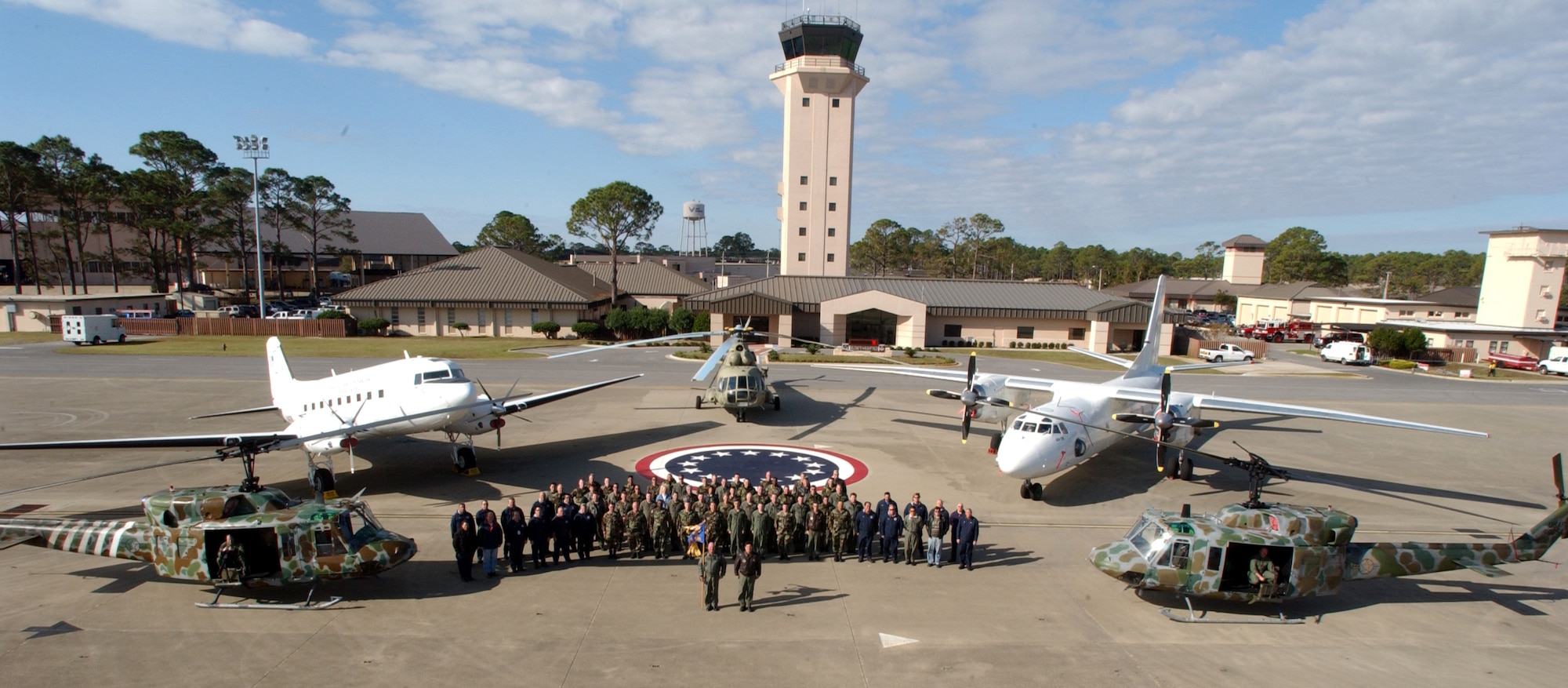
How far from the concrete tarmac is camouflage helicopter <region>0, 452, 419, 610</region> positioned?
692 millimetres

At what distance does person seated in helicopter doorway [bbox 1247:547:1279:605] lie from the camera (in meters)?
13.3

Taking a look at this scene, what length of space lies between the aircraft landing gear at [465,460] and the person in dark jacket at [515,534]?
7.84m

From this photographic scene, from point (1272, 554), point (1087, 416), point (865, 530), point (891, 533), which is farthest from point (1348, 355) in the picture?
point (865, 530)

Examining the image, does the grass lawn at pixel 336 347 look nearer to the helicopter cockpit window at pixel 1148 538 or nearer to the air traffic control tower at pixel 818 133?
the air traffic control tower at pixel 818 133

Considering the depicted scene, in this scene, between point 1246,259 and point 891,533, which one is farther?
point 1246,259

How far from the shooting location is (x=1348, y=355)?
197 ft

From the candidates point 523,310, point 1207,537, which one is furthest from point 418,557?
point 523,310

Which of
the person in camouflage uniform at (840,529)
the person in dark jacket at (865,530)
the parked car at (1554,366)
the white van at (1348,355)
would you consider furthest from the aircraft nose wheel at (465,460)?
the parked car at (1554,366)

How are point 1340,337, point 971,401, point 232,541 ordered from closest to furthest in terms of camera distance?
point 232,541, point 971,401, point 1340,337

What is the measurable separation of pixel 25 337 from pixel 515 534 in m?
68.7

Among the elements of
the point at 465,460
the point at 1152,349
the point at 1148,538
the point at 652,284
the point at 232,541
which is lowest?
the point at 465,460

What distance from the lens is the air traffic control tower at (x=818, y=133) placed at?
72.0 metres

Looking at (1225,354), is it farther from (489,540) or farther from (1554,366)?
(489,540)

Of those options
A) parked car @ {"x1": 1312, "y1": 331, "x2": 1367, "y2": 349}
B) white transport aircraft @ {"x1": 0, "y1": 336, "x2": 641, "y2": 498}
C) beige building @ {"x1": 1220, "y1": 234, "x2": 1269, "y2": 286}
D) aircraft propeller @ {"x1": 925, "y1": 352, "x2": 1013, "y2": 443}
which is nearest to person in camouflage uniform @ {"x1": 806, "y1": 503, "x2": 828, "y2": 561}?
aircraft propeller @ {"x1": 925, "y1": 352, "x2": 1013, "y2": 443}
